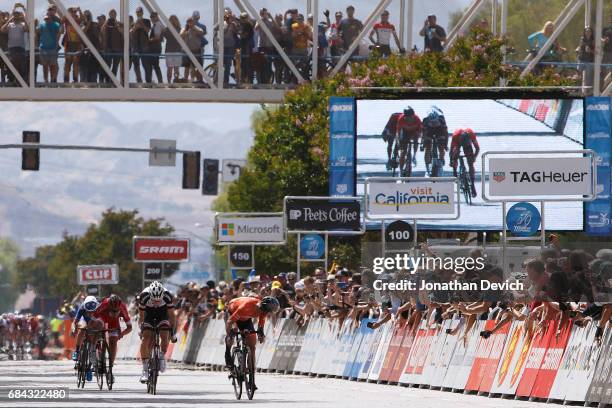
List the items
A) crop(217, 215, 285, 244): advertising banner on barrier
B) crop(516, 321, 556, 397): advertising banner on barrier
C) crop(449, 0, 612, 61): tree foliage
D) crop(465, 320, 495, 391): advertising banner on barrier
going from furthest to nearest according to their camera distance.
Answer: crop(449, 0, 612, 61): tree foliage
crop(217, 215, 285, 244): advertising banner on barrier
crop(465, 320, 495, 391): advertising banner on barrier
crop(516, 321, 556, 397): advertising banner on barrier

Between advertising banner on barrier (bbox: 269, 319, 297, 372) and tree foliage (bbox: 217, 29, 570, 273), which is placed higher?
tree foliage (bbox: 217, 29, 570, 273)

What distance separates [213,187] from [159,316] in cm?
2686

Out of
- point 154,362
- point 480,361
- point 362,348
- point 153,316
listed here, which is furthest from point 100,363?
point 480,361

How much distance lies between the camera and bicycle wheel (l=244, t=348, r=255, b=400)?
25.7 metres

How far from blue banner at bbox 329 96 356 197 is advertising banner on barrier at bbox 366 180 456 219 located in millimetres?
5408

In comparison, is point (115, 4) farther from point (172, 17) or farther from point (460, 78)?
point (460, 78)

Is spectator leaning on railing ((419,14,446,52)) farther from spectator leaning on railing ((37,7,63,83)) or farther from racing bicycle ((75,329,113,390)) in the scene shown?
racing bicycle ((75,329,113,390))

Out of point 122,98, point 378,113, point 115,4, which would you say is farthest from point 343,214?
point 115,4

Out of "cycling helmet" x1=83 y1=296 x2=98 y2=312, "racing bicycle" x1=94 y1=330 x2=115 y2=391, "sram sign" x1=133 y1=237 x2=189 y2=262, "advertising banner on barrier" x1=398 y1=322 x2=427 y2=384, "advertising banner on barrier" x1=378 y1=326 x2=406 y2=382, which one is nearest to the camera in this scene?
"racing bicycle" x1=94 y1=330 x2=115 y2=391

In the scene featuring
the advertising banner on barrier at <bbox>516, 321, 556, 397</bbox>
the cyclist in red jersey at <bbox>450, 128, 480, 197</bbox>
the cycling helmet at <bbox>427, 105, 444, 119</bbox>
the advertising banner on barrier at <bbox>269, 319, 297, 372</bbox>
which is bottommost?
the advertising banner on barrier at <bbox>269, 319, 297, 372</bbox>

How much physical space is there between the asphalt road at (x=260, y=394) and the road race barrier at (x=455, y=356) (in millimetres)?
299

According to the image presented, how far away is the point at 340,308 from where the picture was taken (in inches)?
1308

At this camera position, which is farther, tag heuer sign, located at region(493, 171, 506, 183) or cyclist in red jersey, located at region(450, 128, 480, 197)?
A: cyclist in red jersey, located at region(450, 128, 480, 197)

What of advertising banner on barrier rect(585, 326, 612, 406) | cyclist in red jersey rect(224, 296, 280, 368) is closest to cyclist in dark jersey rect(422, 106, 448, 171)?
cyclist in red jersey rect(224, 296, 280, 368)
